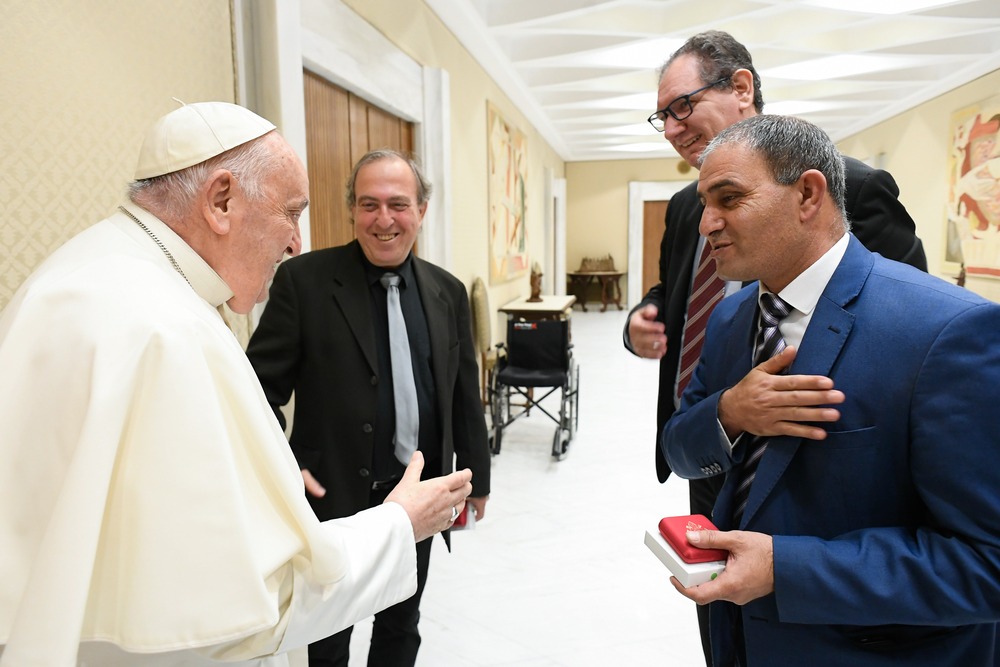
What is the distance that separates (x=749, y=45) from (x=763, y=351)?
5865 millimetres

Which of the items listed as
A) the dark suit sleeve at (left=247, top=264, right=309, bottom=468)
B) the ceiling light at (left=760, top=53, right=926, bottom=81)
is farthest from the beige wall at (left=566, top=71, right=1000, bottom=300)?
the dark suit sleeve at (left=247, top=264, right=309, bottom=468)

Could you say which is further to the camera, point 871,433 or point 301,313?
point 301,313

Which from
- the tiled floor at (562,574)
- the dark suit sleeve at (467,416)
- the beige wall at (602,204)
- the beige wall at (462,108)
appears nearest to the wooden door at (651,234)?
the beige wall at (602,204)

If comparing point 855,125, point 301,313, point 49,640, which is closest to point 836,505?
point 49,640

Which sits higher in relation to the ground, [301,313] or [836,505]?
[301,313]

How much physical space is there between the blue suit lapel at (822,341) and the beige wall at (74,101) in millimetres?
1851

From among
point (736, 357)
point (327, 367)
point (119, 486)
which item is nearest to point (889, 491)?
point (736, 357)

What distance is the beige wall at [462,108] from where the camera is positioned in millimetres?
4099

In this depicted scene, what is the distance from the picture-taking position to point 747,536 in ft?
3.76

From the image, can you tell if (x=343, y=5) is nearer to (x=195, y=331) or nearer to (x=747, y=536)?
(x=195, y=331)

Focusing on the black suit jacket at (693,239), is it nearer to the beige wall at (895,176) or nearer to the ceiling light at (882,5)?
the ceiling light at (882,5)

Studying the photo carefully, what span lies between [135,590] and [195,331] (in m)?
0.38

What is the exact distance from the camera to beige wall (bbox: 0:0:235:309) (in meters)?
1.56

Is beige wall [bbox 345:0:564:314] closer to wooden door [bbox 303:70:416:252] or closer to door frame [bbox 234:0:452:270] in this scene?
door frame [bbox 234:0:452:270]
